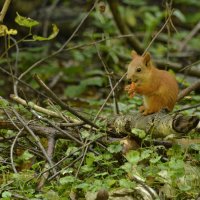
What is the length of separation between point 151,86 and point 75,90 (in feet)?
11.6

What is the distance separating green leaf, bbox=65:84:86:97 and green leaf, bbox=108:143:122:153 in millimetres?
3386

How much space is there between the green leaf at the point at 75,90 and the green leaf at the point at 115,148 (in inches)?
133

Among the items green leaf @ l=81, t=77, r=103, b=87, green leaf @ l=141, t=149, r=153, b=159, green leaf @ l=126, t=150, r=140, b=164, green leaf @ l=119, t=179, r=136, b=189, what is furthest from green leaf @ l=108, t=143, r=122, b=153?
green leaf @ l=81, t=77, r=103, b=87

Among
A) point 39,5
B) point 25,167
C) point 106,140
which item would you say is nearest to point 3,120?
point 25,167

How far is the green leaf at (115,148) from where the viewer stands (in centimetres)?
400

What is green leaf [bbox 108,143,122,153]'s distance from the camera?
400 centimetres

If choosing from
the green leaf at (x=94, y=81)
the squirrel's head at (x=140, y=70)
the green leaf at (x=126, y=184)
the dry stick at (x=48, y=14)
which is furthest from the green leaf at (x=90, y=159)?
the dry stick at (x=48, y=14)

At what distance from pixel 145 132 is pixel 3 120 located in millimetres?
1132

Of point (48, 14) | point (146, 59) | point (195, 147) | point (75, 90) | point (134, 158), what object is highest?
point (146, 59)

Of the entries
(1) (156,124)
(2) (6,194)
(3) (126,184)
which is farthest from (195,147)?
(2) (6,194)

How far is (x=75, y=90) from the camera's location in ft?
25.0

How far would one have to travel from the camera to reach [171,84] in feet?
13.7

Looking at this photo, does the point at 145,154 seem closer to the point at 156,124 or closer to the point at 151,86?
the point at 156,124

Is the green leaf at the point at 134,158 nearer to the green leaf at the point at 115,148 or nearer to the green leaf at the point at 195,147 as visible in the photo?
the green leaf at the point at 115,148
